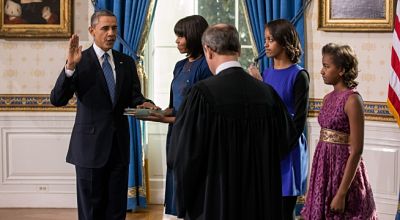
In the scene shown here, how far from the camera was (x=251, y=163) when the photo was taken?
2773 millimetres

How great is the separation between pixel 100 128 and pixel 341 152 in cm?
142

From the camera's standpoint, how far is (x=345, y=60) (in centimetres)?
355

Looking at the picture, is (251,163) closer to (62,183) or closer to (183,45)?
(183,45)

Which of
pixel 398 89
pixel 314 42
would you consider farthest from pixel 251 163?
pixel 314 42

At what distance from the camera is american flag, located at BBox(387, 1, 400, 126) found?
5.15 meters

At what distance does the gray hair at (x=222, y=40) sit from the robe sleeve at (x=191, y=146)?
0.64 feet

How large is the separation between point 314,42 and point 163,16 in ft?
4.68

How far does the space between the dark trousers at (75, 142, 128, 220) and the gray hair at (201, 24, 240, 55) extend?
1.51m

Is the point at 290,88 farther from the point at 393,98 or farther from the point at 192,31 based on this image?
the point at 393,98

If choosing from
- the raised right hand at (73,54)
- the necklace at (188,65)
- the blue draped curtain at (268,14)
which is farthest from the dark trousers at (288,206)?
the blue draped curtain at (268,14)

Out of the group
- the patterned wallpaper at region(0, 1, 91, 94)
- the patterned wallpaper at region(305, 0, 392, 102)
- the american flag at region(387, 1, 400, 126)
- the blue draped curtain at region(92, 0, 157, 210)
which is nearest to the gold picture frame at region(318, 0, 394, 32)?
the patterned wallpaper at region(305, 0, 392, 102)

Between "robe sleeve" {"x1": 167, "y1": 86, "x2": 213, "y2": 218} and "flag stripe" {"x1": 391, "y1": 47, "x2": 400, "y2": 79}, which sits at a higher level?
"flag stripe" {"x1": 391, "y1": 47, "x2": 400, "y2": 79}

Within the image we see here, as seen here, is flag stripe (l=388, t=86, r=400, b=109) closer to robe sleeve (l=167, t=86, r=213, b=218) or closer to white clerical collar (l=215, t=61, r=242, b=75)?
white clerical collar (l=215, t=61, r=242, b=75)

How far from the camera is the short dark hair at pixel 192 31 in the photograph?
390 centimetres
